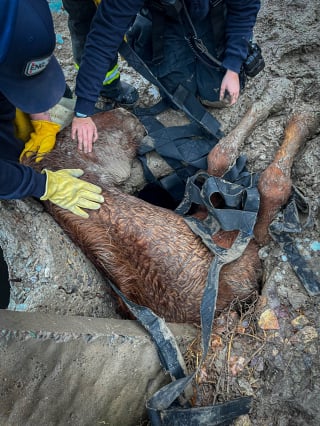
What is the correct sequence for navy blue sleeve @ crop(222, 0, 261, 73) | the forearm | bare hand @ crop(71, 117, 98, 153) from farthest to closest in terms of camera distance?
bare hand @ crop(71, 117, 98, 153) → navy blue sleeve @ crop(222, 0, 261, 73) → the forearm

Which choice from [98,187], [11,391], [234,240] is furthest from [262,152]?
[11,391]

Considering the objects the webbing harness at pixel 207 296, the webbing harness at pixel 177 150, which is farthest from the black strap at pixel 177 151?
the webbing harness at pixel 207 296

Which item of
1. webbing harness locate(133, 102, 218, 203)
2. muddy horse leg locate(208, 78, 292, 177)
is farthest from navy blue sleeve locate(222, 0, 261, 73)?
webbing harness locate(133, 102, 218, 203)

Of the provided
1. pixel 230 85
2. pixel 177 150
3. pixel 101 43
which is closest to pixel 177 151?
pixel 177 150

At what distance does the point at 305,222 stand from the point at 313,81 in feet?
4.32

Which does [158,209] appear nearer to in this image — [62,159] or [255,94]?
[62,159]

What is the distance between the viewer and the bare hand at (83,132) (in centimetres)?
311

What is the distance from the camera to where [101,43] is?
2855 mm

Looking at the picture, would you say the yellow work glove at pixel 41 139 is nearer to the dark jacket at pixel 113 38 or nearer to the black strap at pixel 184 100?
the dark jacket at pixel 113 38

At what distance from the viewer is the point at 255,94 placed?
3594 millimetres

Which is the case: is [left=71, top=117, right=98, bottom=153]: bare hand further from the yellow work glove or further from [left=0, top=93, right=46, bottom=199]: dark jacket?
[left=0, top=93, right=46, bottom=199]: dark jacket

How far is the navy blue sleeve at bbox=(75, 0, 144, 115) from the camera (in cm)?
272

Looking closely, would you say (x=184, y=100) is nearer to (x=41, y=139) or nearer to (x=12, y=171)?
(x=41, y=139)

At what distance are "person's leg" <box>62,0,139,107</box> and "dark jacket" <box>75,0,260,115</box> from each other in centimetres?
58
